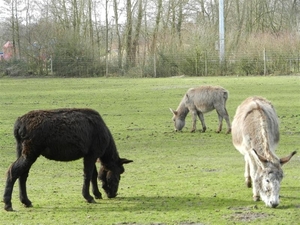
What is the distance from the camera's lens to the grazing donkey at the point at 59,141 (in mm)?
9148

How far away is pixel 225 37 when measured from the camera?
53.1 metres

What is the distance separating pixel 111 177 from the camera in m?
10.1

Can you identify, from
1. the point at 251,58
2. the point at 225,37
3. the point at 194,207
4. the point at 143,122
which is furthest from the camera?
the point at 225,37

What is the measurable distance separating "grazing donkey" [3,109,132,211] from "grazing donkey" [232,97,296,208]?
2.12 metres

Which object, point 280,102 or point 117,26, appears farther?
point 117,26

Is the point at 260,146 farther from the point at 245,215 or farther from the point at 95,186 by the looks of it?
the point at 95,186

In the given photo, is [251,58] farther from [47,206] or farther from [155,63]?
[47,206]

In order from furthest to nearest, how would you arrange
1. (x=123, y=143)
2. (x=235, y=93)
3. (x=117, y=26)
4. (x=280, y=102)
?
(x=117, y=26)
(x=235, y=93)
(x=280, y=102)
(x=123, y=143)

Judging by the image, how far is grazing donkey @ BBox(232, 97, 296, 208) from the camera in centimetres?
859

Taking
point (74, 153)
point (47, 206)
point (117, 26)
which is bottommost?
point (47, 206)

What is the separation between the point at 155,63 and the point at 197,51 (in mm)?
3377

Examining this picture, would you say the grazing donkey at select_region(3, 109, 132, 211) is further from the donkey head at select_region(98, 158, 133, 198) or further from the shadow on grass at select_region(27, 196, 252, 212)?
the shadow on grass at select_region(27, 196, 252, 212)

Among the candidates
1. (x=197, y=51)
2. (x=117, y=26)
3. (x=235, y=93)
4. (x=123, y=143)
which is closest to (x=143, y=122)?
(x=123, y=143)

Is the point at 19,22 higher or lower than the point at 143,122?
higher
